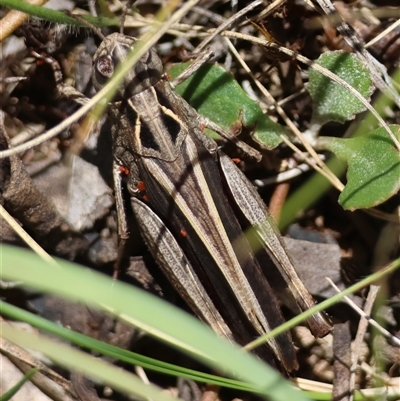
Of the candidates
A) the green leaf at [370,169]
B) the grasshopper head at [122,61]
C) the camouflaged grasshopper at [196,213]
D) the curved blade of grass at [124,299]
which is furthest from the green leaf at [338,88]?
the curved blade of grass at [124,299]

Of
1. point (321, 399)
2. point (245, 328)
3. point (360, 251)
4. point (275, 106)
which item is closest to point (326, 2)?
point (275, 106)

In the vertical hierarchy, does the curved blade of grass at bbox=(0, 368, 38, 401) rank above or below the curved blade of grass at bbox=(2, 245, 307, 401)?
below

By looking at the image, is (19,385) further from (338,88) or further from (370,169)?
(338,88)

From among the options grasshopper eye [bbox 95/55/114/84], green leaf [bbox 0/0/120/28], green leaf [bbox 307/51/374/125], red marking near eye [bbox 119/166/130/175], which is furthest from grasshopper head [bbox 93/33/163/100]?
green leaf [bbox 307/51/374/125]

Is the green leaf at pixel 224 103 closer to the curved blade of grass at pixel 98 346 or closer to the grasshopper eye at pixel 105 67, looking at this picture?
the grasshopper eye at pixel 105 67

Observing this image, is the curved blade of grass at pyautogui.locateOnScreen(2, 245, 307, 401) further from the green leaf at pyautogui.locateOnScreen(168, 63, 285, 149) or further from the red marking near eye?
the green leaf at pyautogui.locateOnScreen(168, 63, 285, 149)

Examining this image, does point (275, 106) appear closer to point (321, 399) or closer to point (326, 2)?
point (326, 2)

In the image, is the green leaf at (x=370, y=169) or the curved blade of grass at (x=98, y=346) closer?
the curved blade of grass at (x=98, y=346)
